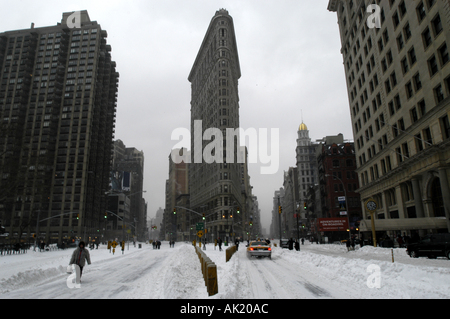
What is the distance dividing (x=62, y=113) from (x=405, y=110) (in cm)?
11122

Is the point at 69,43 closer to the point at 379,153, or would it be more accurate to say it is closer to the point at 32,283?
the point at 379,153

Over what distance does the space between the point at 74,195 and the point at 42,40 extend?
6624 cm

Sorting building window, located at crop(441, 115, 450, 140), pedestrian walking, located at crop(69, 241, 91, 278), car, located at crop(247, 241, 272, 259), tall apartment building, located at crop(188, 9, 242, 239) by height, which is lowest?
car, located at crop(247, 241, 272, 259)

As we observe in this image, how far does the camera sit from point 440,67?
97.5ft

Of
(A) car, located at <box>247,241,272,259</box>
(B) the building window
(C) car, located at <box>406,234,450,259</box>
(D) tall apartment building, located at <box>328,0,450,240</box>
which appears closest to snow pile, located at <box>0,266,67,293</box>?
(A) car, located at <box>247,241,272,259</box>

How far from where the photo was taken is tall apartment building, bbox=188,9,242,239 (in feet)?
305

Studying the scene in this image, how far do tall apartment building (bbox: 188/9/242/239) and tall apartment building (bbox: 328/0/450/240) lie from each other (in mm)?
46263

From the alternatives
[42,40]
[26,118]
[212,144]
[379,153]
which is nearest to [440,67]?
[379,153]

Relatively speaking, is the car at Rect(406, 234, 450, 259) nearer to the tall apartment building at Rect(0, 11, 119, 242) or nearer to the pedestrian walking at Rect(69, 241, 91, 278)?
the pedestrian walking at Rect(69, 241, 91, 278)

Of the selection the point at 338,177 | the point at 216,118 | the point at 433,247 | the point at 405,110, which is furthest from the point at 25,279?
the point at 216,118

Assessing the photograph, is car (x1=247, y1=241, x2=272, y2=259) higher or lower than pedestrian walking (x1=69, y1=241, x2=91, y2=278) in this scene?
lower

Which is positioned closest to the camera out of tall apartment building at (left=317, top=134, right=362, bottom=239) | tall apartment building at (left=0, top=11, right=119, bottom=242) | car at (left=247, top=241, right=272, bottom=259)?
car at (left=247, top=241, right=272, bottom=259)

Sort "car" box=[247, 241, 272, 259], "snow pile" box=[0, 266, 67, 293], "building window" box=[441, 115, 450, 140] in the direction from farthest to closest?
"building window" box=[441, 115, 450, 140], "car" box=[247, 241, 272, 259], "snow pile" box=[0, 266, 67, 293]

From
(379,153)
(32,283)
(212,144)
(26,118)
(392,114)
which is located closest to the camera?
(32,283)
